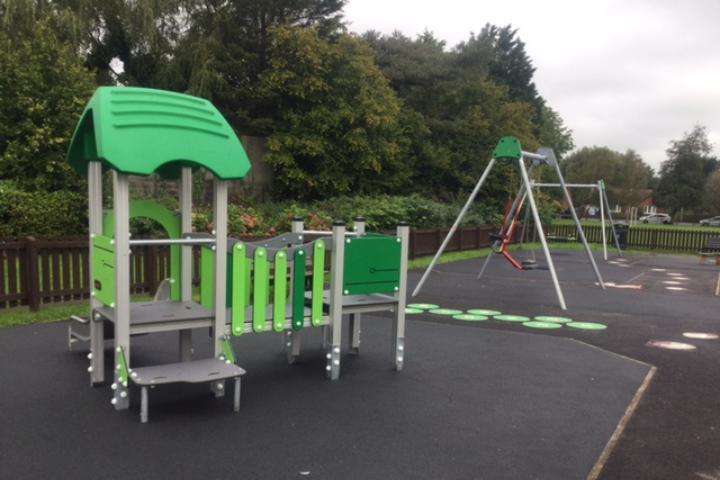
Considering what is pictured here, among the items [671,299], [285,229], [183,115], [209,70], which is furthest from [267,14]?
[183,115]

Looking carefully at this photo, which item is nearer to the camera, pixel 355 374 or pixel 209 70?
pixel 355 374

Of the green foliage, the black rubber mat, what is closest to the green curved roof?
the black rubber mat

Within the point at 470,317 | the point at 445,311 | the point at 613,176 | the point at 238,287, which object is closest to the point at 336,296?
the point at 238,287

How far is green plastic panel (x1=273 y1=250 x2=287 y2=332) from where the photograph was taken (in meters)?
4.89

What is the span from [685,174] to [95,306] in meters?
69.3

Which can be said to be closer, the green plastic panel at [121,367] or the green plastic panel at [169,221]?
the green plastic panel at [121,367]

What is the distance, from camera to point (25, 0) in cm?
1317

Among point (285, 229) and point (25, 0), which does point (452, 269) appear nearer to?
point (285, 229)

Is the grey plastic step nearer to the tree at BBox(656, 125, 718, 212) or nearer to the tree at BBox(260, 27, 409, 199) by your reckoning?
the tree at BBox(260, 27, 409, 199)

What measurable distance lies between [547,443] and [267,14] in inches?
808

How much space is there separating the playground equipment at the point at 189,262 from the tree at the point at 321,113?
45.8 feet

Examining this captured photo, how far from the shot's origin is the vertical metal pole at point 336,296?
5.17 meters

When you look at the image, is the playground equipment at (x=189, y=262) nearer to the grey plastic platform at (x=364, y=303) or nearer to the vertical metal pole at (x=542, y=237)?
the grey plastic platform at (x=364, y=303)

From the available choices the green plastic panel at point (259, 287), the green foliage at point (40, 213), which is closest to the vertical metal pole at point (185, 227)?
the green plastic panel at point (259, 287)
